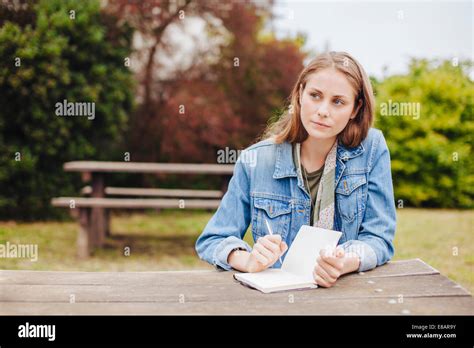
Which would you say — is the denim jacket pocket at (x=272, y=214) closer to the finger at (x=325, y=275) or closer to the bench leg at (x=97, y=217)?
the finger at (x=325, y=275)

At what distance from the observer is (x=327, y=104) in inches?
81.0

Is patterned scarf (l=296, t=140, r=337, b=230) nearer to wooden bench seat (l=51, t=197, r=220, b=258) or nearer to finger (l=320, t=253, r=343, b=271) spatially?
finger (l=320, t=253, r=343, b=271)

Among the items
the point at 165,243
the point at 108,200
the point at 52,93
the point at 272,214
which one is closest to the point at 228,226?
the point at 272,214

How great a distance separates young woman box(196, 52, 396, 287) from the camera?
2.07m

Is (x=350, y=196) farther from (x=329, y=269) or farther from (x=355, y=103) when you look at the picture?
(x=329, y=269)

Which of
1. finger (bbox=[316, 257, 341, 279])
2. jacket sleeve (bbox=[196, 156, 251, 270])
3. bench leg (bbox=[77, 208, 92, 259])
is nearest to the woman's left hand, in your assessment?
finger (bbox=[316, 257, 341, 279])

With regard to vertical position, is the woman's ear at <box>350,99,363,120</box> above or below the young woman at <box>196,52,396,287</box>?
above

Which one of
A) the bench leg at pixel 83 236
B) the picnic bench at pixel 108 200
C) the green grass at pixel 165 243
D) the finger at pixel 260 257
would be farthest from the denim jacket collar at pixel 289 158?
the bench leg at pixel 83 236

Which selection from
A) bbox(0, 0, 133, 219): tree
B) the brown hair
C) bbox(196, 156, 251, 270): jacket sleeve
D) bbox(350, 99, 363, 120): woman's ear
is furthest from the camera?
bbox(0, 0, 133, 219): tree

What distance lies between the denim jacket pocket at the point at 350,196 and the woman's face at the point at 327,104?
216 millimetres

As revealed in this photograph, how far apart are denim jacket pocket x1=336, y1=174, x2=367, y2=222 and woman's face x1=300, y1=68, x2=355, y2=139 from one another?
22 cm

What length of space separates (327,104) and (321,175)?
0.33 meters
